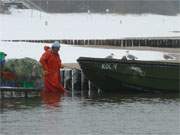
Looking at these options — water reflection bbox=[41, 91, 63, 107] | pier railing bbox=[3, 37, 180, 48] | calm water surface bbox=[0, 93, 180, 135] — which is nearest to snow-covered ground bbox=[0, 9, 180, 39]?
pier railing bbox=[3, 37, 180, 48]

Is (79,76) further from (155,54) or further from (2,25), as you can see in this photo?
(2,25)

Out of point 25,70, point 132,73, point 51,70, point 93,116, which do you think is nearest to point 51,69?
point 51,70

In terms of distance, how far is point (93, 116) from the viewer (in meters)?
18.9

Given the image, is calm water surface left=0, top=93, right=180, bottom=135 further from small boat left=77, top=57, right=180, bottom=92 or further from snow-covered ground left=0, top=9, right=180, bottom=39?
snow-covered ground left=0, top=9, right=180, bottom=39

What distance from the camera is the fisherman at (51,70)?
23641 millimetres

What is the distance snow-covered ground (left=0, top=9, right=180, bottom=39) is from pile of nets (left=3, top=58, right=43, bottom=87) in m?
24.4

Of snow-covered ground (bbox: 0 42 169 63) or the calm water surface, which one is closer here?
the calm water surface

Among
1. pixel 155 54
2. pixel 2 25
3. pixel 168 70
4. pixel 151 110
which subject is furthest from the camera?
pixel 2 25

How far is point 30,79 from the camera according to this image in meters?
22.6

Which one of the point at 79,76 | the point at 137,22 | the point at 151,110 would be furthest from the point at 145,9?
the point at 151,110

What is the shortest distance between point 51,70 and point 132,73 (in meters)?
2.33

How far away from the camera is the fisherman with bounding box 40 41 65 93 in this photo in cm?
2364

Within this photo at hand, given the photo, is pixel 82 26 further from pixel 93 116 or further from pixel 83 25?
pixel 93 116

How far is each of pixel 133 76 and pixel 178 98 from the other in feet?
6.09
